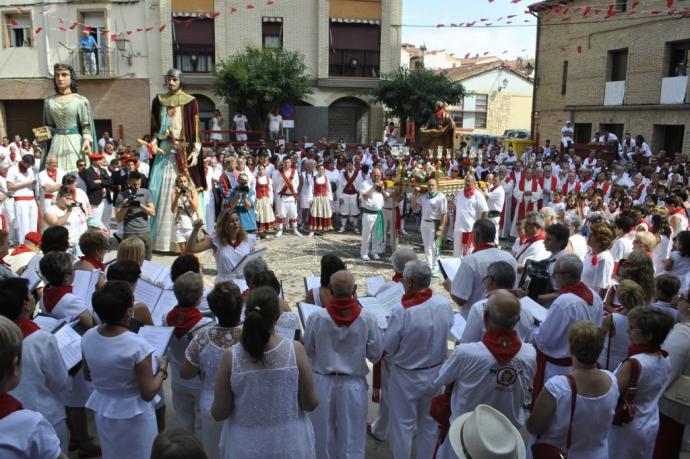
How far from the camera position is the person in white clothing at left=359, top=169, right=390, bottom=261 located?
11.0 meters

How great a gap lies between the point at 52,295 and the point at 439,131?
33.2 feet

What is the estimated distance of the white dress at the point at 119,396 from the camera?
3.35 metres

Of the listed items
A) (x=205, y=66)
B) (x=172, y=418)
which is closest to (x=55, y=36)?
(x=205, y=66)

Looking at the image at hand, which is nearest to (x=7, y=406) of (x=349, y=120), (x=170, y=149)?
(x=170, y=149)

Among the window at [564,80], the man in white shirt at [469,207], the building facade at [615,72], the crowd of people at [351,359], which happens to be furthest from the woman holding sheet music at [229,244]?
the window at [564,80]

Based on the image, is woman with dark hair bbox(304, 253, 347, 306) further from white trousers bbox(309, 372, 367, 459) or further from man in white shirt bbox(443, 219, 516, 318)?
man in white shirt bbox(443, 219, 516, 318)

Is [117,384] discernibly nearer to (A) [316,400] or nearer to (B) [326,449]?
(A) [316,400]

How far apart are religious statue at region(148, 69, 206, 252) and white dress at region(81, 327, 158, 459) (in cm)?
713

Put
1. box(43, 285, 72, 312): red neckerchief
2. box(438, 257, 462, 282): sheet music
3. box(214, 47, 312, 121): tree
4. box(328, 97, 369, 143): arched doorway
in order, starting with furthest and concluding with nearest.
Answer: box(328, 97, 369, 143): arched doorway
box(214, 47, 312, 121): tree
box(438, 257, 462, 282): sheet music
box(43, 285, 72, 312): red neckerchief

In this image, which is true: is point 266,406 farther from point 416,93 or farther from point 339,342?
point 416,93

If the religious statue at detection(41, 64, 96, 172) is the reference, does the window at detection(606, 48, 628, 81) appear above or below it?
above

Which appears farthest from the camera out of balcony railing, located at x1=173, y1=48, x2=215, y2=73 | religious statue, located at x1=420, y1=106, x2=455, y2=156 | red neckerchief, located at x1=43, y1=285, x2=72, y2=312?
balcony railing, located at x1=173, y1=48, x2=215, y2=73

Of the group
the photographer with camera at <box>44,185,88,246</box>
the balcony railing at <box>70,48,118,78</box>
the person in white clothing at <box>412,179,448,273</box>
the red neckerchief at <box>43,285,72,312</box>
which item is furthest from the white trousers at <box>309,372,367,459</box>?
the balcony railing at <box>70,48,118,78</box>

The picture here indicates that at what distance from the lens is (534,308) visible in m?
4.92
